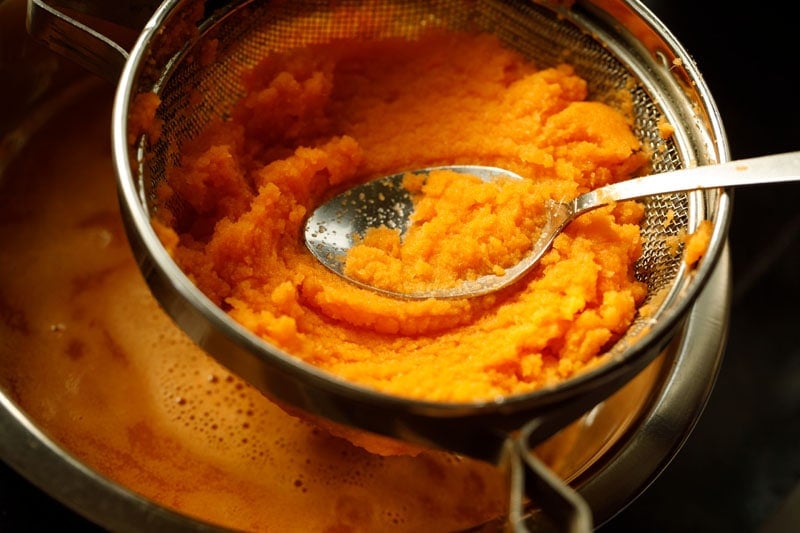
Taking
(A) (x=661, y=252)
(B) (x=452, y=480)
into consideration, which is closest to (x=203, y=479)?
(B) (x=452, y=480)

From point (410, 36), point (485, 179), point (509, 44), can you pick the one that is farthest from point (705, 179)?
point (410, 36)

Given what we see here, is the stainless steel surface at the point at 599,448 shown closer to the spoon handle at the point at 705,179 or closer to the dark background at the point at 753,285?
the spoon handle at the point at 705,179

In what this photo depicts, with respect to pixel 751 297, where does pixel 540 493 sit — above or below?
below

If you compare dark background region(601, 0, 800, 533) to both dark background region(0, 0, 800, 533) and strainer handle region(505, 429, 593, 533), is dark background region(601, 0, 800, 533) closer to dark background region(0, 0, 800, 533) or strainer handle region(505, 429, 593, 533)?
dark background region(0, 0, 800, 533)

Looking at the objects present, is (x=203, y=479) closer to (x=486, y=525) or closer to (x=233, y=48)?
(x=486, y=525)

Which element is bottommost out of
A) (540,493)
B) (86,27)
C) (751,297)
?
(540,493)

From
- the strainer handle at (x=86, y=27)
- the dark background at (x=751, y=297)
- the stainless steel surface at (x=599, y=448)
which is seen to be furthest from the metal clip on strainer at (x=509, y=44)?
the dark background at (x=751, y=297)

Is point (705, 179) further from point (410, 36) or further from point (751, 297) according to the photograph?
point (751, 297)

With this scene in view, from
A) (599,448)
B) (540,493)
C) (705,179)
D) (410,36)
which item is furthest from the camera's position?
(410,36)
